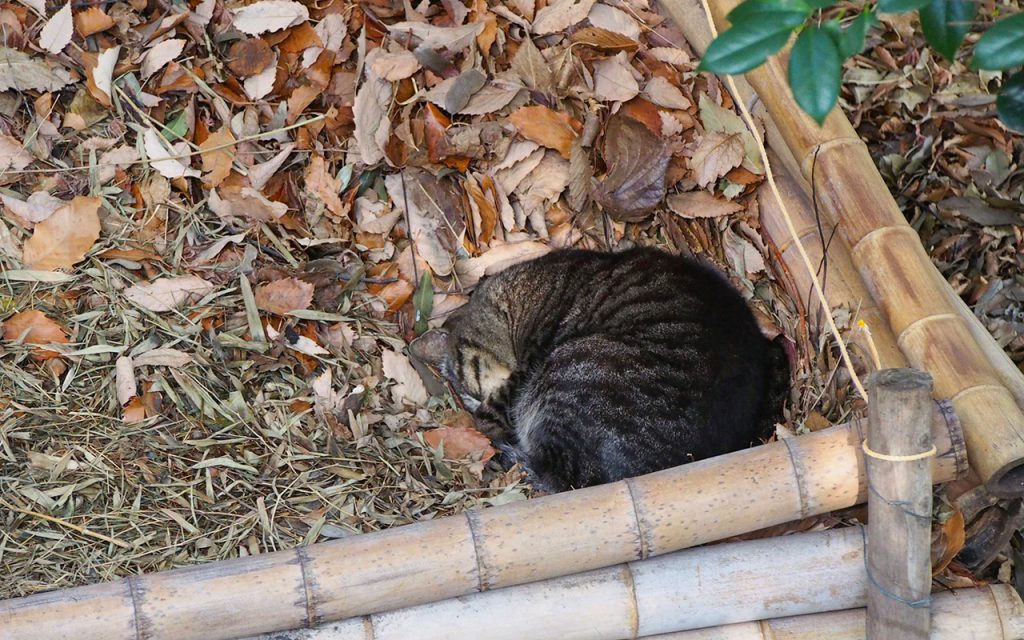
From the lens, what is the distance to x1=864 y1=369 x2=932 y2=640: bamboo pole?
2035 millimetres

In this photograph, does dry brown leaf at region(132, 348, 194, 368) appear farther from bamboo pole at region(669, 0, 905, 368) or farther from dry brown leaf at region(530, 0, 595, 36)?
bamboo pole at region(669, 0, 905, 368)

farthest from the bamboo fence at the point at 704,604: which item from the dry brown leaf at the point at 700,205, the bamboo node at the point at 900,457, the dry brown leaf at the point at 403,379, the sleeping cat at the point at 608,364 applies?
the dry brown leaf at the point at 700,205

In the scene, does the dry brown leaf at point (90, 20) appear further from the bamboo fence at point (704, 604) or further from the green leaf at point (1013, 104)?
the green leaf at point (1013, 104)

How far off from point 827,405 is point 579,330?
822 millimetres

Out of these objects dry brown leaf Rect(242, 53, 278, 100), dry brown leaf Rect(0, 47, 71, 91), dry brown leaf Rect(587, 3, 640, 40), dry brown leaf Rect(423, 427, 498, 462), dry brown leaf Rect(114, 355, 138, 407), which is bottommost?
dry brown leaf Rect(423, 427, 498, 462)

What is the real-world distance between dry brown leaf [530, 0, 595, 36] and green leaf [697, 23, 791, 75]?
218 cm

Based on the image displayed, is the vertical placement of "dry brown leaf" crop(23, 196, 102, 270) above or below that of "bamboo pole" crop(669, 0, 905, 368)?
below

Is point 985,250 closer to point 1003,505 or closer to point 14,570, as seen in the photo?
point 1003,505

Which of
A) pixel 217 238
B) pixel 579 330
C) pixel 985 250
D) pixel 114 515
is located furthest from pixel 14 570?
pixel 985 250

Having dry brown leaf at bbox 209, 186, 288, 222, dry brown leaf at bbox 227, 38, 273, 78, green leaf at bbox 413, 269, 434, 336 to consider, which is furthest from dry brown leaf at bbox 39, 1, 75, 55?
green leaf at bbox 413, 269, 434, 336

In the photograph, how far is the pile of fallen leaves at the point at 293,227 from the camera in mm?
2719

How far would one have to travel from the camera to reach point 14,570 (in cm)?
246

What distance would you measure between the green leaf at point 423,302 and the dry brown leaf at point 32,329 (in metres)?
1.13

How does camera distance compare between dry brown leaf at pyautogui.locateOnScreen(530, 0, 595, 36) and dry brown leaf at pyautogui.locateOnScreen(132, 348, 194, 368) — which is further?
dry brown leaf at pyautogui.locateOnScreen(530, 0, 595, 36)
